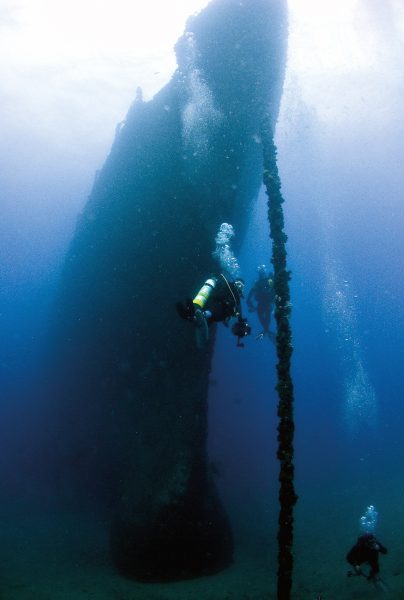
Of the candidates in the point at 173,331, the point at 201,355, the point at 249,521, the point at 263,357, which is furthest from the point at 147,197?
the point at 263,357

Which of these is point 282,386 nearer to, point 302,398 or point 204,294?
point 204,294

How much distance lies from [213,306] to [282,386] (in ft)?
6.71

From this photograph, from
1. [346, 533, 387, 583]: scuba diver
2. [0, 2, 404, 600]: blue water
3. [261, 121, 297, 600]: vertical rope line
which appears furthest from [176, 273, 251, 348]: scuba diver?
[0, 2, 404, 600]: blue water

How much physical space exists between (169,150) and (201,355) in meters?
5.98

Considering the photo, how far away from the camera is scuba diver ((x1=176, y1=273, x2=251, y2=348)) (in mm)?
5230

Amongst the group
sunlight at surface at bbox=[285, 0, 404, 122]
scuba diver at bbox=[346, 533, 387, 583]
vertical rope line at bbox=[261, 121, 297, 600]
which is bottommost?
scuba diver at bbox=[346, 533, 387, 583]

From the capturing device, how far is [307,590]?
27.5 ft

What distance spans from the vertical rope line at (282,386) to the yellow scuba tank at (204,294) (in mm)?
1250

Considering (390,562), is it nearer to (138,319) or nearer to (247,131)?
(138,319)

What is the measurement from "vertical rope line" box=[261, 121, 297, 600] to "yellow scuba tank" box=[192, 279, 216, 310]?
1250 millimetres

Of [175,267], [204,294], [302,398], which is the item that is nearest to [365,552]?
[204,294]

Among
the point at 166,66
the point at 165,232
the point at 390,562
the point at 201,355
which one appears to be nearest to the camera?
the point at 390,562

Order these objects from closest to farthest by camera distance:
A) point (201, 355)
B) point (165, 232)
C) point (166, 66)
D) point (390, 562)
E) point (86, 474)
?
point (390, 562), point (201, 355), point (165, 232), point (86, 474), point (166, 66)

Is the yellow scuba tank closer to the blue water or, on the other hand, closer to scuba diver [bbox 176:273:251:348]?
scuba diver [bbox 176:273:251:348]
